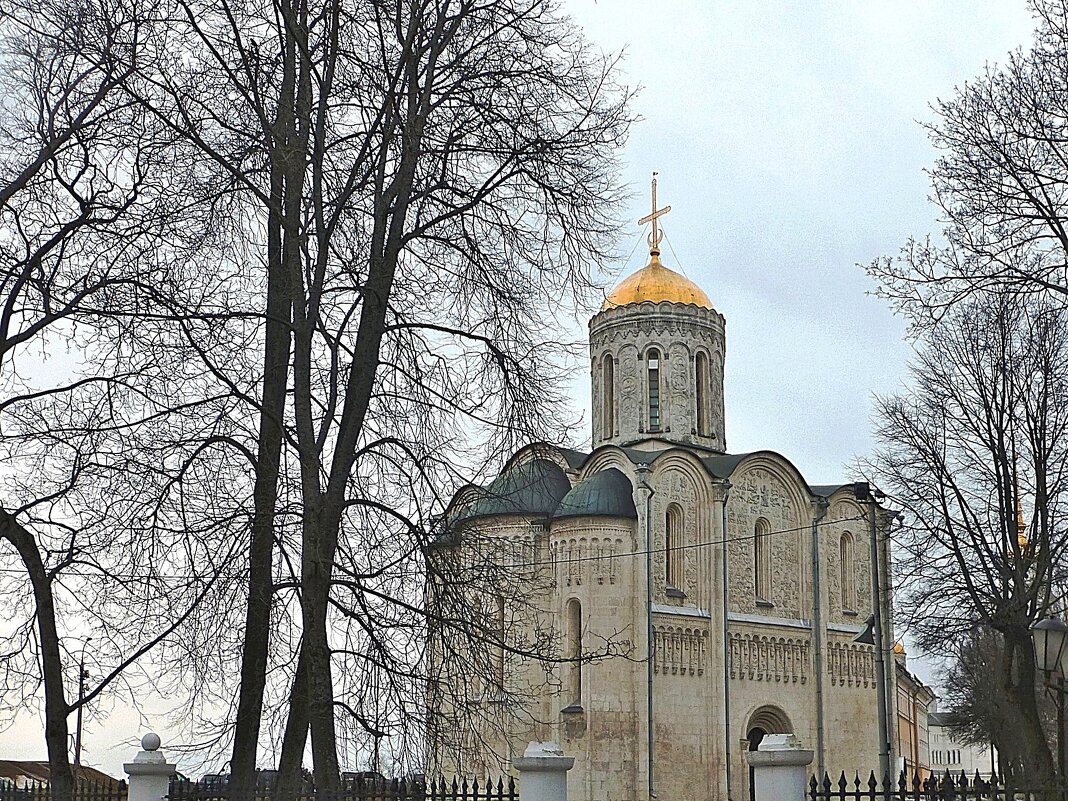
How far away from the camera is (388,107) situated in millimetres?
10797

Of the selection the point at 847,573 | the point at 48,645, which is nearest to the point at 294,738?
the point at 48,645

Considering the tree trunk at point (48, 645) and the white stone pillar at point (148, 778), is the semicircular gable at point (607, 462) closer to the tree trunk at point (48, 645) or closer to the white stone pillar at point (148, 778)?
the white stone pillar at point (148, 778)

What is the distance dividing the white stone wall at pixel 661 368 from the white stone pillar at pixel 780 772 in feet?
78.0

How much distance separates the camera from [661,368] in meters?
35.0

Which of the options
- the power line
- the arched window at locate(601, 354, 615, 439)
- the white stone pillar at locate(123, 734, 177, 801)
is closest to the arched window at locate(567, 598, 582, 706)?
the power line

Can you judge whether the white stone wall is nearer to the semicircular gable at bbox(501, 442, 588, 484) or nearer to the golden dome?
the golden dome

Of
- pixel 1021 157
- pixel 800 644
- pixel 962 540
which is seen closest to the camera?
pixel 1021 157

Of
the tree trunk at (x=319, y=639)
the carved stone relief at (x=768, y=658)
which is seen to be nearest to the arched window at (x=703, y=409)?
the carved stone relief at (x=768, y=658)

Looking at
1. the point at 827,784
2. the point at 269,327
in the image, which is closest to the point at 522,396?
the point at 269,327

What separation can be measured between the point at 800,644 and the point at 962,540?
Result: 14811mm

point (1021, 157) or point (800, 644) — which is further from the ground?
point (1021, 157)

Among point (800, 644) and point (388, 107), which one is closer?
point (388, 107)

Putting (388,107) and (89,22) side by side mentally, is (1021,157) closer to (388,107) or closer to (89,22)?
(388,107)

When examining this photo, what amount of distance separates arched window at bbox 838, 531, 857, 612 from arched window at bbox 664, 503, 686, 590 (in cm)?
534
